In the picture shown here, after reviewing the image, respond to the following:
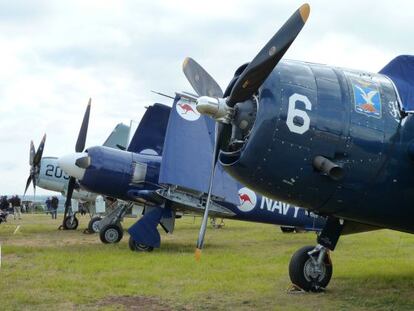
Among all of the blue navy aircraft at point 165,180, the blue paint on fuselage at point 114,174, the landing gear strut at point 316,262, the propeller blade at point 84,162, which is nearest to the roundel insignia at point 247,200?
the blue navy aircraft at point 165,180

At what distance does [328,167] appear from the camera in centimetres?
618

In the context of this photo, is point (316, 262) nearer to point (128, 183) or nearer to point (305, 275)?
point (305, 275)

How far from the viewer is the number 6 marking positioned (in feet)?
20.2

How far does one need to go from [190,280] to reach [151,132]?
28.6 feet

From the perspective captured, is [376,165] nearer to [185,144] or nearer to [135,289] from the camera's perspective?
[135,289]

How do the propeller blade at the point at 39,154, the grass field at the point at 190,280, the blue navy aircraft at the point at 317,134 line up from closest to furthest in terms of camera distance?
the blue navy aircraft at the point at 317,134 → the grass field at the point at 190,280 → the propeller blade at the point at 39,154

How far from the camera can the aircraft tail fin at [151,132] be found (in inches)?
673

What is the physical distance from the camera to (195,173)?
1363 cm

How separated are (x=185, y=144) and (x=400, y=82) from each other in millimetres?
7071

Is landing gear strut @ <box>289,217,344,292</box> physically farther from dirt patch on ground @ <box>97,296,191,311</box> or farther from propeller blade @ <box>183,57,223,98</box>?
propeller blade @ <box>183,57,223,98</box>

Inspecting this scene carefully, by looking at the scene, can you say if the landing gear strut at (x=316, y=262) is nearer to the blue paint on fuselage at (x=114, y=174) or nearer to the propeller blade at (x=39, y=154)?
the blue paint on fuselage at (x=114, y=174)

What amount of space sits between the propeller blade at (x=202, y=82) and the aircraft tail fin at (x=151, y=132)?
9.03m

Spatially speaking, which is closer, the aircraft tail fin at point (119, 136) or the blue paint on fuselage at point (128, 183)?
the blue paint on fuselage at point (128, 183)

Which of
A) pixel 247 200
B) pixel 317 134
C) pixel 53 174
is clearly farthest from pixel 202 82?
pixel 53 174
